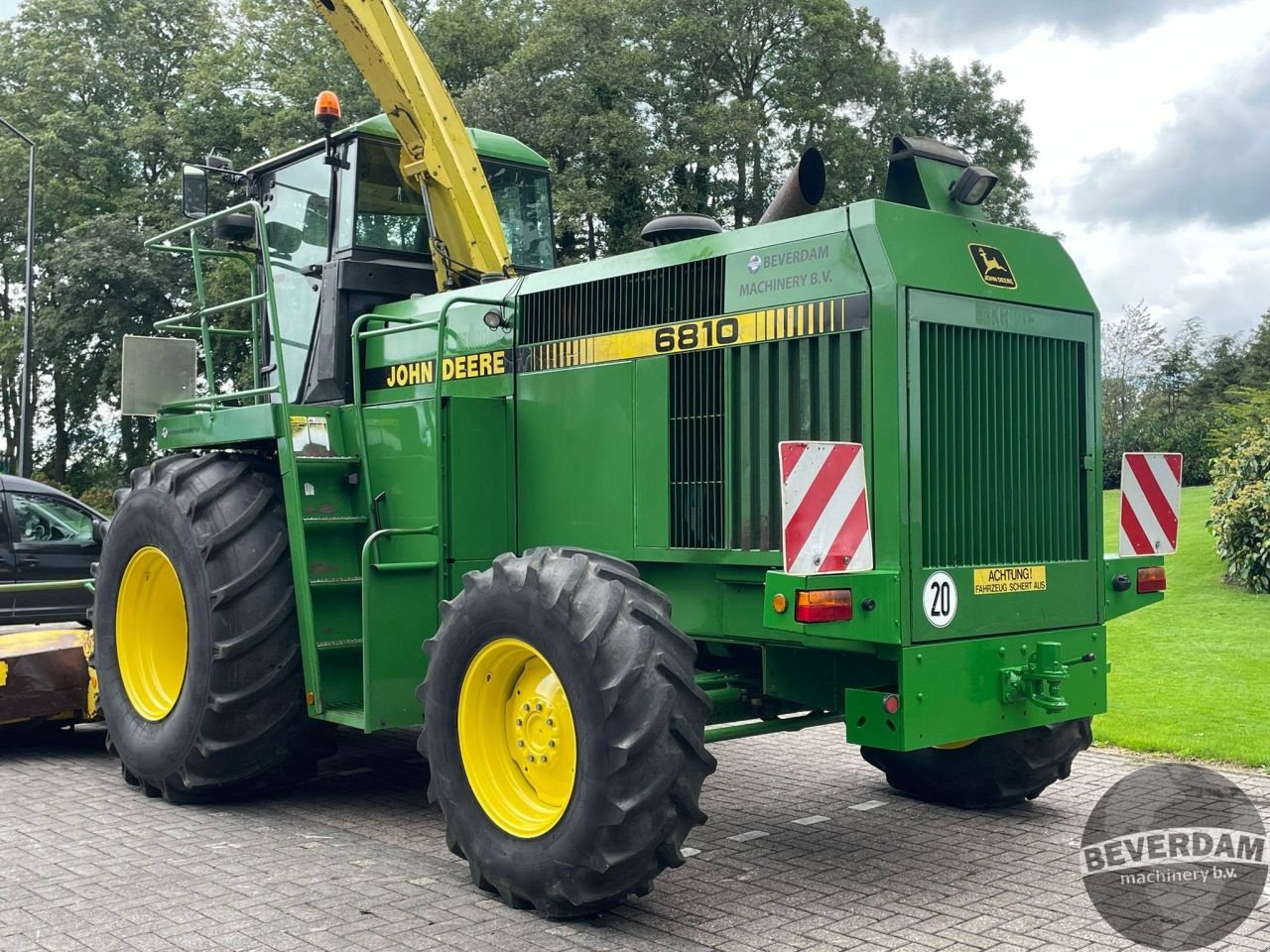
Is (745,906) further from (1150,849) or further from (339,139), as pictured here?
(339,139)

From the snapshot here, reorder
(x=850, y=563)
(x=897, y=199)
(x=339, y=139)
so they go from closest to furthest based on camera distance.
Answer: (x=850, y=563) < (x=897, y=199) < (x=339, y=139)

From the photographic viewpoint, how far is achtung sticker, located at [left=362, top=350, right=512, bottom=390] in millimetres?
6285

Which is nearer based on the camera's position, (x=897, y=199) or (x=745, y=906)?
(x=745, y=906)

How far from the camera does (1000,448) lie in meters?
5.18

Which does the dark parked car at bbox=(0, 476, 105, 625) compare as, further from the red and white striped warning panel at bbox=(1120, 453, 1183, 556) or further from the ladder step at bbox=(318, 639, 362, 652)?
the red and white striped warning panel at bbox=(1120, 453, 1183, 556)

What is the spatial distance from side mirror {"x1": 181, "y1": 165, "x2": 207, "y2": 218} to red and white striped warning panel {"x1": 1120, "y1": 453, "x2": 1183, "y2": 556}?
16.2ft

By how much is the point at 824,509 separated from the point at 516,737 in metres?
1.52

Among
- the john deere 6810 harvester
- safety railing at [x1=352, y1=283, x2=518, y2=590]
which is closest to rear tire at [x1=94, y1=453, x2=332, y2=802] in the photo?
the john deere 6810 harvester

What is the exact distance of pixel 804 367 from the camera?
4.96 m

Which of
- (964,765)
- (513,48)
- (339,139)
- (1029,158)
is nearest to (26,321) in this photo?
(513,48)

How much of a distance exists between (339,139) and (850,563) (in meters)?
4.05

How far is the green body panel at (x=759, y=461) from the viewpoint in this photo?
4750 mm

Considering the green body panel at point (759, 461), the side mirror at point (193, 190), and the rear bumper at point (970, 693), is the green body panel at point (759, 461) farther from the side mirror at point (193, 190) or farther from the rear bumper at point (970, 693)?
the side mirror at point (193, 190)

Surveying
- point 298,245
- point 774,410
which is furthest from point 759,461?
point 298,245
